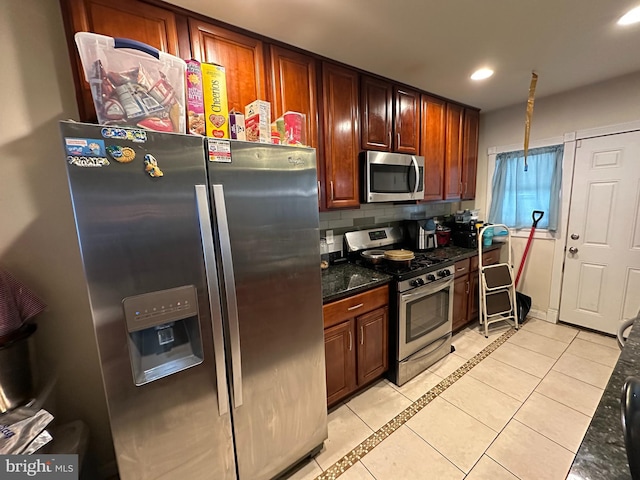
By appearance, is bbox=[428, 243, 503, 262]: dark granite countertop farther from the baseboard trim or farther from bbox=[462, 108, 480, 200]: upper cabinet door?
the baseboard trim

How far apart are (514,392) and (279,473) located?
183cm

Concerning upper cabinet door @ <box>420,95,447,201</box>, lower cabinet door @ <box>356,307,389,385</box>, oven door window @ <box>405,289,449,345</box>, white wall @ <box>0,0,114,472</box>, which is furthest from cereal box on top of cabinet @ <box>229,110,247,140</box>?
upper cabinet door @ <box>420,95,447,201</box>

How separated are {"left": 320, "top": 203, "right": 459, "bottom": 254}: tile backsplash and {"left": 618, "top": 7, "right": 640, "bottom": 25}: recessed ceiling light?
186 cm

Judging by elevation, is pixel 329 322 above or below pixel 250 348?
below

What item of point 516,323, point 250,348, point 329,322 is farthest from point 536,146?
point 250,348

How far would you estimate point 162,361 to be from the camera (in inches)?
42.1

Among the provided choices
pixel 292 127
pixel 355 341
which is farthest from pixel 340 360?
pixel 292 127

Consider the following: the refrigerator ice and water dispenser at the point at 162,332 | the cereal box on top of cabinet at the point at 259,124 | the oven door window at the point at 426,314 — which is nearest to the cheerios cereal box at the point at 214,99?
the cereal box on top of cabinet at the point at 259,124

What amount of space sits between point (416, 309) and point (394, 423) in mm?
822

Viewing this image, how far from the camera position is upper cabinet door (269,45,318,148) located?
1.66m

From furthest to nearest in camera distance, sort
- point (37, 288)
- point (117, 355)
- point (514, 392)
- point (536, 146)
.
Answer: point (536, 146)
point (514, 392)
point (37, 288)
point (117, 355)

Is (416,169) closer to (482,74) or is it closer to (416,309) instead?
(482,74)

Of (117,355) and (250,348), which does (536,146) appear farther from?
(117,355)

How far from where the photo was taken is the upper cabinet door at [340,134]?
190 cm
